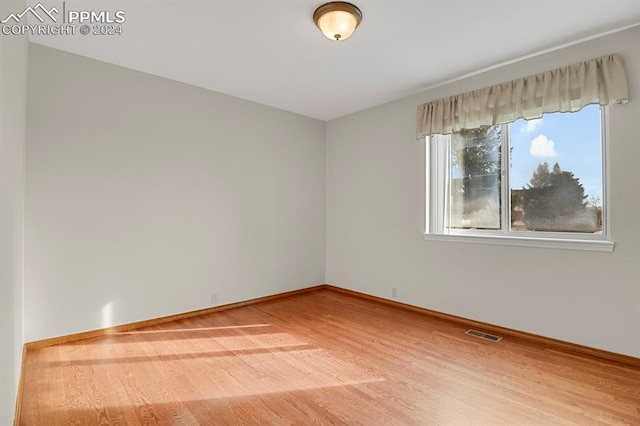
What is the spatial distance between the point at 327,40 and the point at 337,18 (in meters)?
0.47

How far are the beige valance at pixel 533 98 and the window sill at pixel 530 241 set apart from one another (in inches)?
44.1

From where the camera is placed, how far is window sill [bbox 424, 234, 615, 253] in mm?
2611

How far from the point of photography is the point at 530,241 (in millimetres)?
2967

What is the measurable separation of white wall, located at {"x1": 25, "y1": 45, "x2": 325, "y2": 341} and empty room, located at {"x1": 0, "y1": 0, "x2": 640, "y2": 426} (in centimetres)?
2

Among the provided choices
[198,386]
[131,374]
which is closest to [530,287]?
[198,386]

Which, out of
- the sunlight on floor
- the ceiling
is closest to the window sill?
the ceiling

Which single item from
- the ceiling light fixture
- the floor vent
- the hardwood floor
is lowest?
the hardwood floor

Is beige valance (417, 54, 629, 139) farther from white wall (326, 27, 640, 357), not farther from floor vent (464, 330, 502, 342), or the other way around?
floor vent (464, 330, 502, 342)

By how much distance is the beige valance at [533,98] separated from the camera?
253 cm

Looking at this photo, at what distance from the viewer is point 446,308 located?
3.56 metres

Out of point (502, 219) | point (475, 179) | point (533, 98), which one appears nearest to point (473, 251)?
point (502, 219)

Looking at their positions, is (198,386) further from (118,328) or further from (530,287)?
(530,287)

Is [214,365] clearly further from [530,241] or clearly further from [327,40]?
[530,241]

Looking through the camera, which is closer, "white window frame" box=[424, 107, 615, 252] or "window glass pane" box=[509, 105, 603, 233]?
"white window frame" box=[424, 107, 615, 252]
